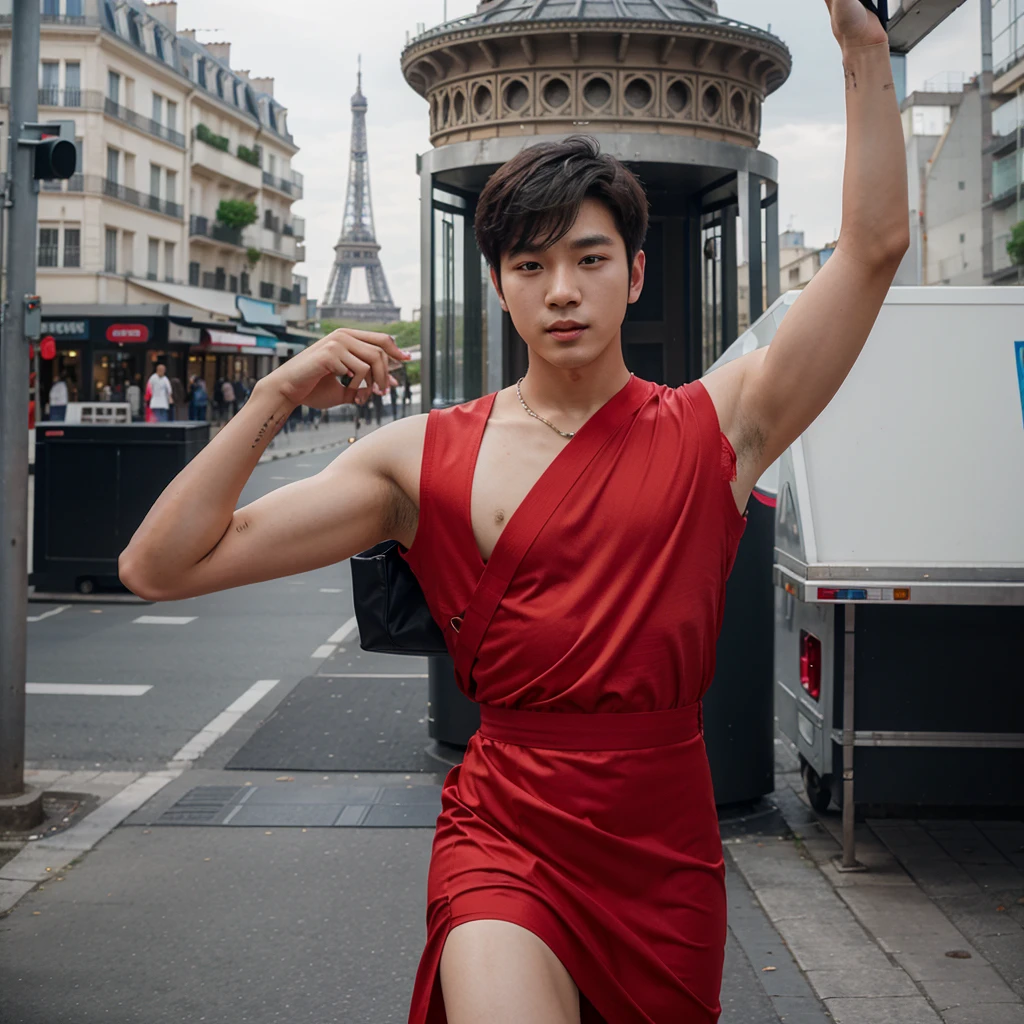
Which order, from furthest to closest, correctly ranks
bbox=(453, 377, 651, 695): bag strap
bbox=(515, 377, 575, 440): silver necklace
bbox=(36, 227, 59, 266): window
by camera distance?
bbox=(36, 227, 59, 266): window
bbox=(515, 377, 575, 440): silver necklace
bbox=(453, 377, 651, 695): bag strap

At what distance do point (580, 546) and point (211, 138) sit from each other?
213ft

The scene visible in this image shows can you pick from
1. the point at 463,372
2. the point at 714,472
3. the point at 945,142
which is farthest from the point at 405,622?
the point at 945,142

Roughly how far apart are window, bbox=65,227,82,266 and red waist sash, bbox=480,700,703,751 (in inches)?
2056

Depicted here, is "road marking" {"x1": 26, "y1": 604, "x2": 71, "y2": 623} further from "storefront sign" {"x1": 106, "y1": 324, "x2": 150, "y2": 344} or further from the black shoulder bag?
"storefront sign" {"x1": 106, "y1": 324, "x2": 150, "y2": 344}

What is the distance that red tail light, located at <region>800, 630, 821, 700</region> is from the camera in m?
5.62

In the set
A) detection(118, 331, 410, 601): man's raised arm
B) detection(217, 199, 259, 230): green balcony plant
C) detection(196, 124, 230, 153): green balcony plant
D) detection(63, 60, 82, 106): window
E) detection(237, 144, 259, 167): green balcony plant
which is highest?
detection(237, 144, 259, 167): green balcony plant

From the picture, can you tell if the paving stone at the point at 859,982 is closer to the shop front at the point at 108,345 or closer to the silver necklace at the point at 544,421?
the silver necklace at the point at 544,421

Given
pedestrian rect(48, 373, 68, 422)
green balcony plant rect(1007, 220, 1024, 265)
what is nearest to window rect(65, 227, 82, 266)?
pedestrian rect(48, 373, 68, 422)

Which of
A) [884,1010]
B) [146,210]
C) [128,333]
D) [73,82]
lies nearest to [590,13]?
[884,1010]

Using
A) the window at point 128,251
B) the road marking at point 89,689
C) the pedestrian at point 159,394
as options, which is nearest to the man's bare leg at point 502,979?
the road marking at point 89,689

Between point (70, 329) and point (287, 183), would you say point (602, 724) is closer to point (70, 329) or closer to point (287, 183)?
point (70, 329)

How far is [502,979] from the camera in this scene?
1.91m

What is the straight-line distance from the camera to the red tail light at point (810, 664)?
562cm

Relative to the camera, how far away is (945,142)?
123ft
